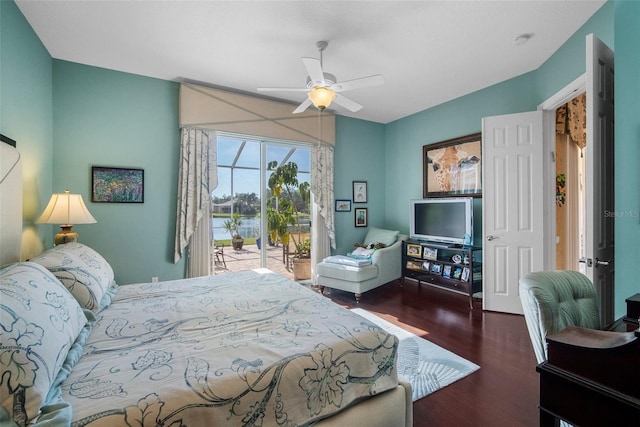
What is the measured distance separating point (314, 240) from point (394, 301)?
5.04ft

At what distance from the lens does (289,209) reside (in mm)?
4547

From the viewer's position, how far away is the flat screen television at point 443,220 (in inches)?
149

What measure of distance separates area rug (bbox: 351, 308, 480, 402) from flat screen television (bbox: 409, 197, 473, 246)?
5.63ft

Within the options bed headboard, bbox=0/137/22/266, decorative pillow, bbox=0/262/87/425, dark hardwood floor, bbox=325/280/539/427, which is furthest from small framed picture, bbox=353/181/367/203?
decorative pillow, bbox=0/262/87/425

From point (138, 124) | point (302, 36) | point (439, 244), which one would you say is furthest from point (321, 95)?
point (439, 244)

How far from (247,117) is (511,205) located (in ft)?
11.4

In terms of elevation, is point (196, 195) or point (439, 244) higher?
point (196, 195)

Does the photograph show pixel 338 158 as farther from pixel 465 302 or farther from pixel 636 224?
pixel 636 224

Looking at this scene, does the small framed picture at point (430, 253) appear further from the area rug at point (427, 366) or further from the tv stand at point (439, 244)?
the area rug at point (427, 366)

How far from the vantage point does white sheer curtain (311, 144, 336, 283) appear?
4613 millimetres

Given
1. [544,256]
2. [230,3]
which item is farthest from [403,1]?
[544,256]

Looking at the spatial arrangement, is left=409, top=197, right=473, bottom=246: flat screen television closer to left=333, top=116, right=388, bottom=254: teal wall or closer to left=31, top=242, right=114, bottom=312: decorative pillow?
left=333, top=116, right=388, bottom=254: teal wall

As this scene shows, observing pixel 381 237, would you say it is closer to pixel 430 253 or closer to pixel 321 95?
pixel 430 253

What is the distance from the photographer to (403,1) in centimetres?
220
